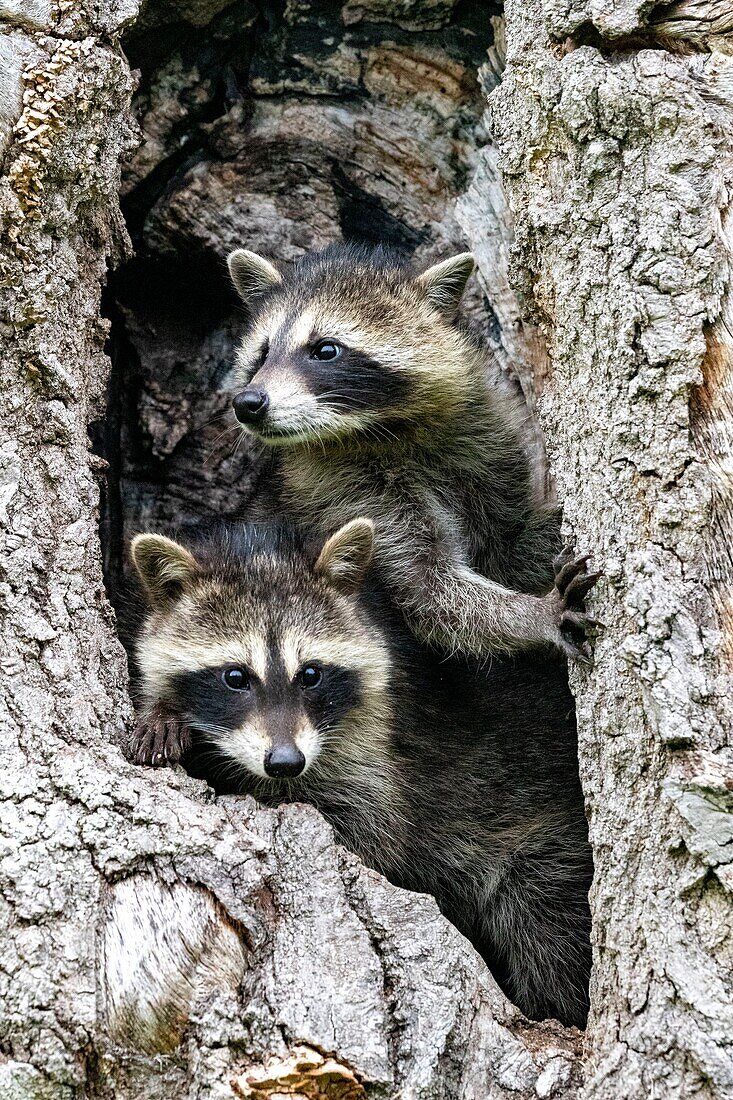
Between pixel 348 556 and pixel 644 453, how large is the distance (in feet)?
4.24

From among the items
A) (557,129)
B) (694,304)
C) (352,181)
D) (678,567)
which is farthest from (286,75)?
(678,567)

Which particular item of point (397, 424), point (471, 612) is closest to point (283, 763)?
point (471, 612)

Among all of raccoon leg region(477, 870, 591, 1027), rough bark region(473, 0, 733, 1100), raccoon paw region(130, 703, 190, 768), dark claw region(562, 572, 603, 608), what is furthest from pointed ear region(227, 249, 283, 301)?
raccoon leg region(477, 870, 591, 1027)

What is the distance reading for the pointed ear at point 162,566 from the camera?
3561mm

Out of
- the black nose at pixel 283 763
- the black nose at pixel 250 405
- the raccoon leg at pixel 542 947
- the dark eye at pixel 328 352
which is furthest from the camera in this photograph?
the dark eye at pixel 328 352

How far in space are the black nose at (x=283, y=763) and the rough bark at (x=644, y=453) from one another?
81 centimetres

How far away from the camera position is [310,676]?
353 centimetres

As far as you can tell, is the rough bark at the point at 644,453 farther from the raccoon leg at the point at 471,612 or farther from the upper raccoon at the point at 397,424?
the upper raccoon at the point at 397,424

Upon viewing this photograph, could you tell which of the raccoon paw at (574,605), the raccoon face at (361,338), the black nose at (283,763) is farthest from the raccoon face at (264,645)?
the raccoon paw at (574,605)

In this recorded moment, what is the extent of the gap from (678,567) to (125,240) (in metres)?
2.18

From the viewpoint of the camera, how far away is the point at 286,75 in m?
4.58

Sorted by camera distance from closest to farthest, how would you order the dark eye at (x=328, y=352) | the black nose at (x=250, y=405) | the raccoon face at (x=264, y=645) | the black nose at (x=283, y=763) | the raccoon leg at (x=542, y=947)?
1. the black nose at (x=283, y=763)
2. the raccoon face at (x=264, y=645)
3. the raccoon leg at (x=542, y=947)
4. the black nose at (x=250, y=405)
5. the dark eye at (x=328, y=352)

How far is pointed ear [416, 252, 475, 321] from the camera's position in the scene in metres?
4.26

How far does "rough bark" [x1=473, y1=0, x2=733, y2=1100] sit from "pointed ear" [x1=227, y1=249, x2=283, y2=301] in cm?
133
